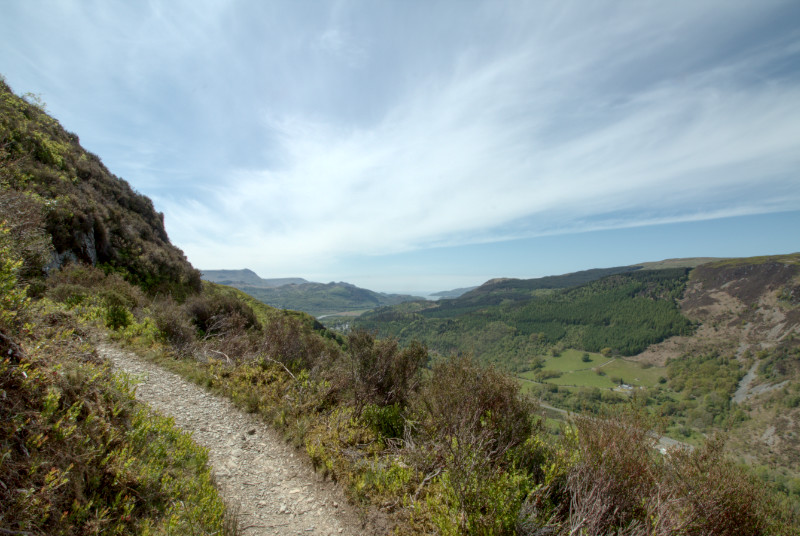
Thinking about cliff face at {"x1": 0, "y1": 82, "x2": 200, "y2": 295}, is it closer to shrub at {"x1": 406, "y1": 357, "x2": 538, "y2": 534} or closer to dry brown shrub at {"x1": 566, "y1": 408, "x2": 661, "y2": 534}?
shrub at {"x1": 406, "y1": 357, "x2": 538, "y2": 534}

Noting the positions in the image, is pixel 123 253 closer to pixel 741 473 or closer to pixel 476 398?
pixel 476 398

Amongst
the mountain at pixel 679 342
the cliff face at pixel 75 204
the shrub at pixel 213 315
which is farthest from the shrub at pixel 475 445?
the mountain at pixel 679 342

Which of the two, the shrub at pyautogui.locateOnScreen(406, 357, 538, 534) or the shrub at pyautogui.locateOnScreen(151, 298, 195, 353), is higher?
the shrub at pyautogui.locateOnScreen(151, 298, 195, 353)

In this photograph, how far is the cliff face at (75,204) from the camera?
12570 millimetres

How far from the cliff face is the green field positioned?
106 metres

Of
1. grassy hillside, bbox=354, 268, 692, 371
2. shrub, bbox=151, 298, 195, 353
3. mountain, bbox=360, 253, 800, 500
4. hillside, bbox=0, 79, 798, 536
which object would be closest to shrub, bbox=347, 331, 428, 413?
hillside, bbox=0, 79, 798, 536

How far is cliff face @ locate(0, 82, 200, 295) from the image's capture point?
41.2 ft

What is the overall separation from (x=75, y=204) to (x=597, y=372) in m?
142

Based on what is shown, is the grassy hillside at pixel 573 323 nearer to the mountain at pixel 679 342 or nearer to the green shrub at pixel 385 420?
the mountain at pixel 679 342

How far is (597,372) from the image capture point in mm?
114625

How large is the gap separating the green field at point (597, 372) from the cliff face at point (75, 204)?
348 feet

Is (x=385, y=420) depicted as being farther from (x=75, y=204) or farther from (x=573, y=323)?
(x=573, y=323)

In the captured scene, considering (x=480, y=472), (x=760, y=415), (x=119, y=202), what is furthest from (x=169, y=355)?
(x=760, y=415)

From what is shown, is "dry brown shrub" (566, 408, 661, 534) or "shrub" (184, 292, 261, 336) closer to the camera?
"dry brown shrub" (566, 408, 661, 534)
